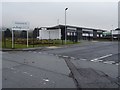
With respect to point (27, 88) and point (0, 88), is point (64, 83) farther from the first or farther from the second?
point (0, 88)

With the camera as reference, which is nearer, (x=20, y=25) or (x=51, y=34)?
(x=20, y=25)

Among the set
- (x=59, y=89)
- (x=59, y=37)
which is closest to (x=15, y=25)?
(x=59, y=89)

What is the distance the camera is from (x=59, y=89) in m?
6.58

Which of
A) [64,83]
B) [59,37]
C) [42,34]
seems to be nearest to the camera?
[64,83]

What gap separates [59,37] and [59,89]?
2067 inches

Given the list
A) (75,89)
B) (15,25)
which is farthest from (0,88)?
(15,25)

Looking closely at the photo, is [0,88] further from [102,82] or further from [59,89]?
[102,82]

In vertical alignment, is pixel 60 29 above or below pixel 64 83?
above

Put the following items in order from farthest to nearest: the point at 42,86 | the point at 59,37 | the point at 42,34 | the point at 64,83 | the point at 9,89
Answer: the point at 42,34 < the point at 59,37 < the point at 64,83 < the point at 42,86 < the point at 9,89

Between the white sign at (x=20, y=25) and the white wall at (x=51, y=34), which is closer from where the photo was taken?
the white sign at (x=20, y=25)

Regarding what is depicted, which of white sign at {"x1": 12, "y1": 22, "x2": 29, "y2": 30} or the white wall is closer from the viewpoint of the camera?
white sign at {"x1": 12, "y1": 22, "x2": 29, "y2": 30}

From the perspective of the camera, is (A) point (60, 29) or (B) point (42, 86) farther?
(A) point (60, 29)

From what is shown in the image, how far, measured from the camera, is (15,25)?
91.6 ft

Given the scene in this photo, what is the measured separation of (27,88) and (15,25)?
2218 centimetres
